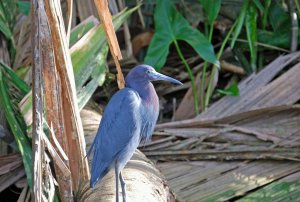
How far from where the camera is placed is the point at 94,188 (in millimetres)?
2490

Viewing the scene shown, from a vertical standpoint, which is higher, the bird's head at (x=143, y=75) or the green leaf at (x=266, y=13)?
the bird's head at (x=143, y=75)

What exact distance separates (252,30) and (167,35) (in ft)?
1.47

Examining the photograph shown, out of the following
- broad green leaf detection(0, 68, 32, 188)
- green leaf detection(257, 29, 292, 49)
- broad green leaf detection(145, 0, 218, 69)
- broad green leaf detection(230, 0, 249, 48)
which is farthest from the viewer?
green leaf detection(257, 29, 292, 49)

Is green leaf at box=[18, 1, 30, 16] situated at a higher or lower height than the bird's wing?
higher

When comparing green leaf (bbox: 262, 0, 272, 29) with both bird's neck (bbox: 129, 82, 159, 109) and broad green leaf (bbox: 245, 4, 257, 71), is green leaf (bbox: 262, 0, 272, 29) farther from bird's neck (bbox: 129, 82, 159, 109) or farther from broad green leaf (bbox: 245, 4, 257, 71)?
bird's neck (bbox: 129, 82, 159, 109)

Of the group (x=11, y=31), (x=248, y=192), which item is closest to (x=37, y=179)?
(x=248, y=192)

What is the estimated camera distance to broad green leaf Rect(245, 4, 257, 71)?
373 centimetres

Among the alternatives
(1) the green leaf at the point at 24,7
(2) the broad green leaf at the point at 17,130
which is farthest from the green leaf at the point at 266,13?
(2) the broad green leaf at the point at 17,130

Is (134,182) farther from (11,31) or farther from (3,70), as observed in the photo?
(11,31)

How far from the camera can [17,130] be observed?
2.86 metres

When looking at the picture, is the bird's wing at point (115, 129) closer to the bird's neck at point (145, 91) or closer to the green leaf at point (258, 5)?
the bird's neck at point (145, 91)

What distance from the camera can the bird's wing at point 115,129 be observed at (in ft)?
7.77

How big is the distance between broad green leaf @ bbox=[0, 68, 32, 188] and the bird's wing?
51 cm

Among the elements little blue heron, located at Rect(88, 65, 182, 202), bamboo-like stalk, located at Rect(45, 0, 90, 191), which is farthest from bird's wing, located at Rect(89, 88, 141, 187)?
bamboo-like stalk, located at Rect(45, 0, 90, 191)
